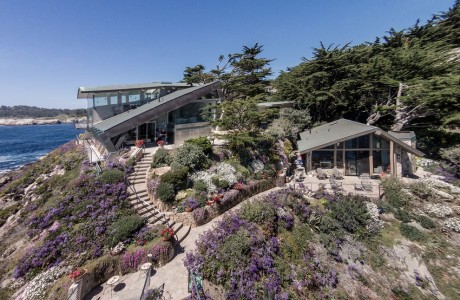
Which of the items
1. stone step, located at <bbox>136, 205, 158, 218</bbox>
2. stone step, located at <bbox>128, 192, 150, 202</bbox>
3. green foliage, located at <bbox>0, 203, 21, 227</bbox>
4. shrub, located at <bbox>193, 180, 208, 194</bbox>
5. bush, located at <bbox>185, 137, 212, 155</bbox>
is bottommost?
→ green foliage, located at <bbox>0, 203, 21, 227</bbox>

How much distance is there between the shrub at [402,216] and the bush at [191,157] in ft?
53.1

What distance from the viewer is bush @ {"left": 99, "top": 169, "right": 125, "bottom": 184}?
571 inches

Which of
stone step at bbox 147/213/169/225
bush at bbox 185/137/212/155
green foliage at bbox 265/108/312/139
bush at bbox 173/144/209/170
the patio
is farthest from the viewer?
green foliage at bbox 265/108/312/139

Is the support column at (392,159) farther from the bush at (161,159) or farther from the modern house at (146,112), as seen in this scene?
the bush at (161,159)

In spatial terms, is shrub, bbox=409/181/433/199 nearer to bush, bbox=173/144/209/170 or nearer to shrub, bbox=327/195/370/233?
shrub, bbox=327/195/370/233

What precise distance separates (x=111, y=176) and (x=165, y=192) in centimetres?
454

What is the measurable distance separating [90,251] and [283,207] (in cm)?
1243

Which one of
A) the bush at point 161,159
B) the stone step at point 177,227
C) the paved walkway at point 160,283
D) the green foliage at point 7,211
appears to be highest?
the bush at point 161,159

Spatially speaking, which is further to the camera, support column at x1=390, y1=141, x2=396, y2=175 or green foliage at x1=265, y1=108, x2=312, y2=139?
green foliage at x1=265, y1=108, x2=312, y2=139

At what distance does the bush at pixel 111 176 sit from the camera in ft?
47.6

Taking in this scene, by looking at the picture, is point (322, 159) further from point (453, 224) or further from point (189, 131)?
point (189, 131)

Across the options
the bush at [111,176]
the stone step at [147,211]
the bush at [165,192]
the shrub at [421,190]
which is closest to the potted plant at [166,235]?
the stone step at [147,211]

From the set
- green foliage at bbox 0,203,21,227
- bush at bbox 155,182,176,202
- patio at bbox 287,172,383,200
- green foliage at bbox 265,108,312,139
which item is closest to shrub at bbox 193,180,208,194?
bush at bbox 155,182,176,202

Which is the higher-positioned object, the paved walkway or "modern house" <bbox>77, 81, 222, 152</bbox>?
"modern house" <bbox>77, 81, 222, 152</bbox>
